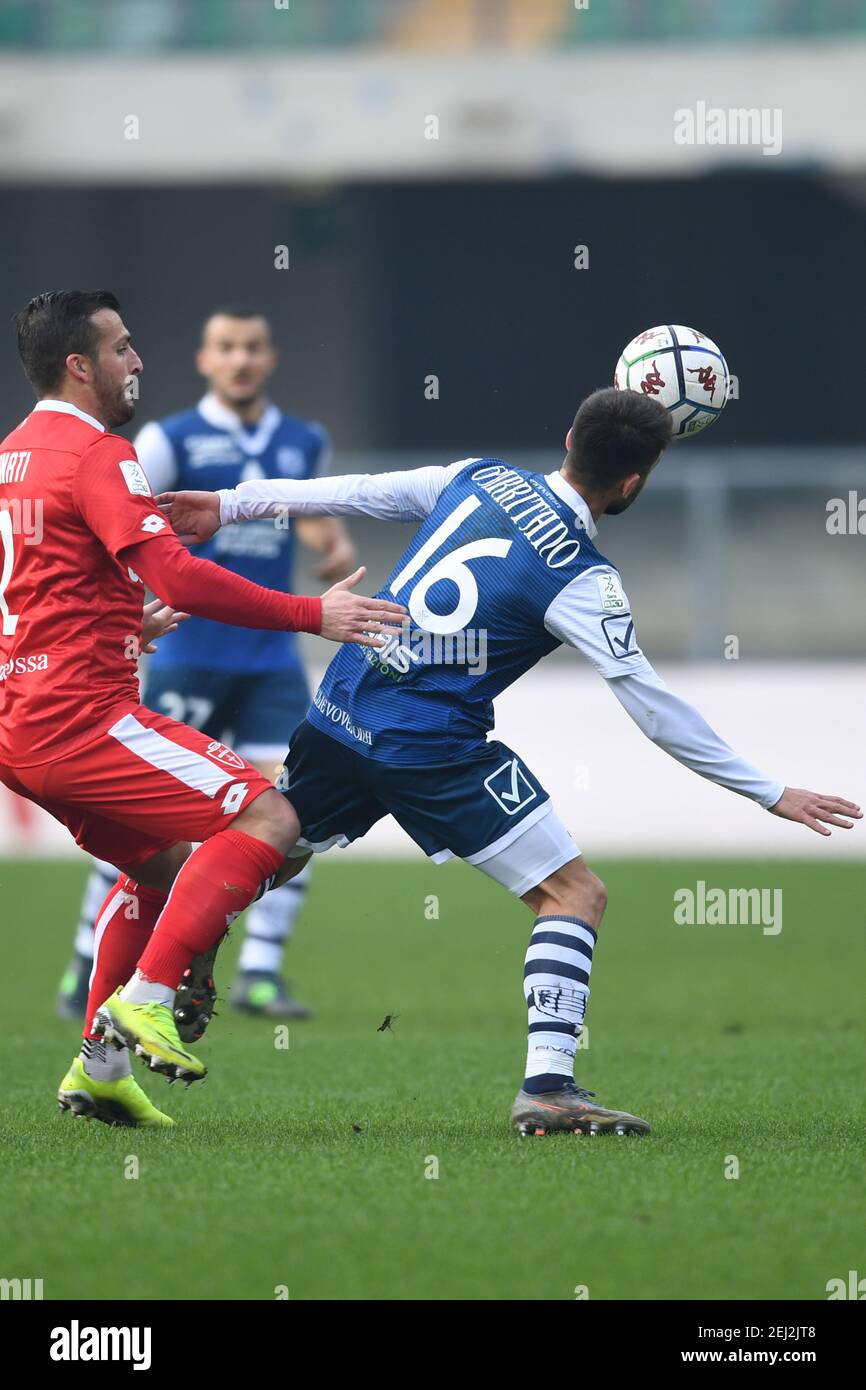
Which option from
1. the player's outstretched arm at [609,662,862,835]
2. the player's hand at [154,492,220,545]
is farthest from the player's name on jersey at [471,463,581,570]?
the player's hand at [154,492,220,545]

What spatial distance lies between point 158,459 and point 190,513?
2.74 meters

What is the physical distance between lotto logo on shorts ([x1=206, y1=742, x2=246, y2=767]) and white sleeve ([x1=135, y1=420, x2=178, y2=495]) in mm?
2983

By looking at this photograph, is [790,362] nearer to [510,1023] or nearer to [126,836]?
[510,1023]

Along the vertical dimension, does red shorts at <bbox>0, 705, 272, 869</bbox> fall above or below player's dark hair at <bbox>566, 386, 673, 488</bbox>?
below

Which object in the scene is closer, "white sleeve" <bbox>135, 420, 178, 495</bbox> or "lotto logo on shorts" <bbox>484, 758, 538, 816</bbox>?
"lotto logo on shorts" <bbox>484, 758, 538, 816</bbox>

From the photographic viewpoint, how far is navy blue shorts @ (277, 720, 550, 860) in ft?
16.0

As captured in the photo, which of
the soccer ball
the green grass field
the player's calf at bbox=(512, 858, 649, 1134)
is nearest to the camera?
the green grass field

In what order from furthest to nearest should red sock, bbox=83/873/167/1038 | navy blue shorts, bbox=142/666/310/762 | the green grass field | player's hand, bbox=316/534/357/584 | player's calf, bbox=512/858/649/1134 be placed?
player's hand, bbox=316/534/357/584
navy blue shorts, bbox=142/666/310/762
red sock, bbox=83/873/167/1038
player's calf, bbox=512/858/649/1134
the green grass field

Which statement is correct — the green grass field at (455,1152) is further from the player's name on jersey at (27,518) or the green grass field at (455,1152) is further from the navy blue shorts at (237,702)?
the player's name on jersey at (27,518)

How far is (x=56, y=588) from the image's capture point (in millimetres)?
4648

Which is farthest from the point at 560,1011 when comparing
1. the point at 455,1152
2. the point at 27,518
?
the point at 27,518

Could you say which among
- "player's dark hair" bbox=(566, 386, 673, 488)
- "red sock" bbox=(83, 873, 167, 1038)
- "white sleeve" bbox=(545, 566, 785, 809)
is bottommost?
"red sock" bbox=(83, 873, 167, 1038)

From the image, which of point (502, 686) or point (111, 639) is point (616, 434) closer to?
point (502, 686)

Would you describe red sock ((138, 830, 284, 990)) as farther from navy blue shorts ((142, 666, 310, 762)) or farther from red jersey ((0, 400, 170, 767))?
navy blue shorts ((142, 666, 310, 762))
